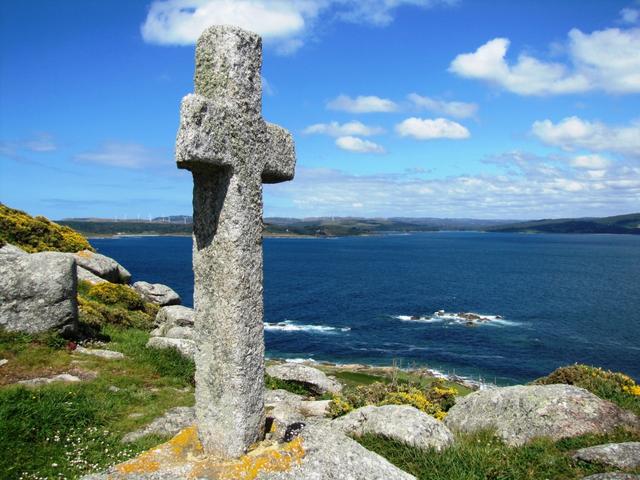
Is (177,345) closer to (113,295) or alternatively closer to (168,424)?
(168,424)

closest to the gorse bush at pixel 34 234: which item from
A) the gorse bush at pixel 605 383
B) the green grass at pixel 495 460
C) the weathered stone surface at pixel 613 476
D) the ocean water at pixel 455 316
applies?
the green grass at pixel 495 460

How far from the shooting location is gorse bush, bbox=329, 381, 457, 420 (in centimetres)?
1335

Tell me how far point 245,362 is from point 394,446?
477 cm

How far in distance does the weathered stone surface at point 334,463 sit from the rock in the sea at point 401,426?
3.71 meters

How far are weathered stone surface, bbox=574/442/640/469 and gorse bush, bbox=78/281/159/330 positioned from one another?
16.5 m

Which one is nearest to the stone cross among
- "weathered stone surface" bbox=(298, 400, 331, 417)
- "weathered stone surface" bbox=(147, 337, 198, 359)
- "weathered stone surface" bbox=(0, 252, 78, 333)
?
"weathered stone surface" bbox=(298, 400, 331, 417)

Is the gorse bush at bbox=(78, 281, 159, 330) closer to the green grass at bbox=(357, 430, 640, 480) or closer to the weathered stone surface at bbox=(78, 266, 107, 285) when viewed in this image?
the weathered stone surface at bbox=(78, 266, 107, 285)

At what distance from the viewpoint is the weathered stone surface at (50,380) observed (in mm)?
11883

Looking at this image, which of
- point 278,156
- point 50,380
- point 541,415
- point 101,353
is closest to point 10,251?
point 101,353

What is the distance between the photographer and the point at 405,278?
109500mm

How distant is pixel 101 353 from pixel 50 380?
122 inches

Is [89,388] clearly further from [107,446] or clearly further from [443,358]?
[443,358]

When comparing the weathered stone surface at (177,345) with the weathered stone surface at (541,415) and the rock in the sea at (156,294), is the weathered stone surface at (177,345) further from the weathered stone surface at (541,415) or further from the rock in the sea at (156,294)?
the rock in the sea at (156,294)

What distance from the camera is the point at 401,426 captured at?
9.84 meters
